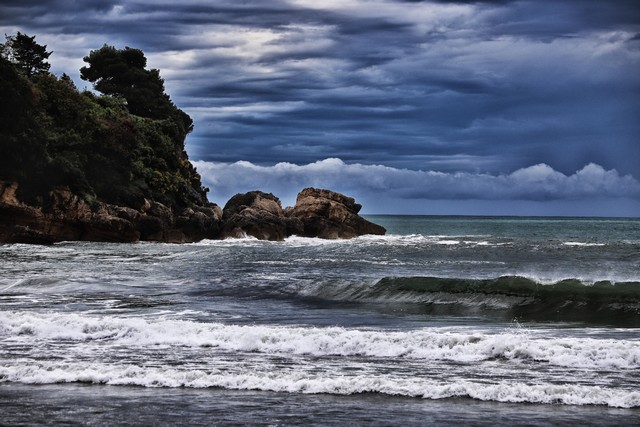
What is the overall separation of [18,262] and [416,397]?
90.2ft

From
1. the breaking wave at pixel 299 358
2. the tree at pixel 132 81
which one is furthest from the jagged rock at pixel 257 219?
the breaking wave at pixel 299 358

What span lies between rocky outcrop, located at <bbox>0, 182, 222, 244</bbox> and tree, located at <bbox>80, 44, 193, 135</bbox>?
16331 millimetres

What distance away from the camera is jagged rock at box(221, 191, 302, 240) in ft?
217

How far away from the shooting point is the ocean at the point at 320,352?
31.1ft

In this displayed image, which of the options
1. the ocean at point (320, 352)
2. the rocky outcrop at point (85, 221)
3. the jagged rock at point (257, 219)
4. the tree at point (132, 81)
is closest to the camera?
the ocean at point (320, 352)

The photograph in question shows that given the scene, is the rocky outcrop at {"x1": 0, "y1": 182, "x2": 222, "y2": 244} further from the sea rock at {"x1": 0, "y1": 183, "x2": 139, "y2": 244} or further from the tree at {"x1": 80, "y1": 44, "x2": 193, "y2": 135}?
the tree at {"x1": 80, "y1": 44, "x2": 193, "y2": 135}

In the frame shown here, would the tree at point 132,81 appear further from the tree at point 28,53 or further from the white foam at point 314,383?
the white foam at point 314,383

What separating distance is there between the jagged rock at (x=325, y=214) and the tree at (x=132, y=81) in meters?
13.9

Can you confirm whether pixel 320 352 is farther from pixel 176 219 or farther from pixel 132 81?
pixel 132 81

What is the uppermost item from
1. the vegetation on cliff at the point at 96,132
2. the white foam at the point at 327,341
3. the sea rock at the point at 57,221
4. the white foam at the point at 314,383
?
the vegetation on cliff at the point at 96,132

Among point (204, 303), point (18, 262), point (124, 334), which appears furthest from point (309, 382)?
point (18, 262)

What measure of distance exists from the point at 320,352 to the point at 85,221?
4265 cm

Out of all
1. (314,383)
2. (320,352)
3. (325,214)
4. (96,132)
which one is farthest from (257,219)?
(314,383)

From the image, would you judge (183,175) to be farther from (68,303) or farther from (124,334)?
(124,334)
